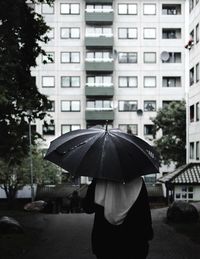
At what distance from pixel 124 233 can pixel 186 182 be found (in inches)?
1420

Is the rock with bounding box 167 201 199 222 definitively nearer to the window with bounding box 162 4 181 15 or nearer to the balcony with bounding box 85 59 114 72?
the balcony with bounding box 85 59 114 72

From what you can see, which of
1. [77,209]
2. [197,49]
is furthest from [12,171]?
[197,49]

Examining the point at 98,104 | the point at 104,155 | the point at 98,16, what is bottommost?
the point at 104,155

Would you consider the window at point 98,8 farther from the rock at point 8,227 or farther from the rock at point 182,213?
the rock at point 8,227

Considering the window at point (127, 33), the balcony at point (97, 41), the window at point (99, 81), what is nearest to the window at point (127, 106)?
the window at point (99, 81)

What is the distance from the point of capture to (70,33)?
64.9 m

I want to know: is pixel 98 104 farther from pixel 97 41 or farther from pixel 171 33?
pixel 171 33

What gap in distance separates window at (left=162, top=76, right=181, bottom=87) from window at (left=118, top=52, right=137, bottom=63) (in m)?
4.00

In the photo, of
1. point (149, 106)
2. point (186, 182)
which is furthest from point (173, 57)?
point (186, 182)

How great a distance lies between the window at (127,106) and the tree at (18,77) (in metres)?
44.6

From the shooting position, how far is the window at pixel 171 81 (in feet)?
213

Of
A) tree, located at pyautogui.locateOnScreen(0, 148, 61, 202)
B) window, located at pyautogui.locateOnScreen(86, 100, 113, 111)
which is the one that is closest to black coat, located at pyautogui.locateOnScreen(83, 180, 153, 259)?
tree, located at pyautogui.locateOnScreen(0, 148, 61, 202)

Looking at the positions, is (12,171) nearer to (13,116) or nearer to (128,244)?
(13,116)

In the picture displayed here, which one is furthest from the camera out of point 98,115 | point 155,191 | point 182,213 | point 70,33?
point 70,33
